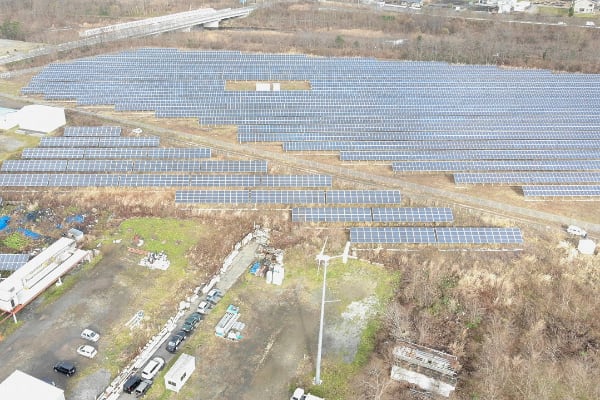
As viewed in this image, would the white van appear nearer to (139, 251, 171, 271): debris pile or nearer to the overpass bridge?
(139, 251, 171, 271): debris pile

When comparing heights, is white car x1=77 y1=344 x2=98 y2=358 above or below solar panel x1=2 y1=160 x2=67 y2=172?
below

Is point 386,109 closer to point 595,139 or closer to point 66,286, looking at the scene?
point 595,139

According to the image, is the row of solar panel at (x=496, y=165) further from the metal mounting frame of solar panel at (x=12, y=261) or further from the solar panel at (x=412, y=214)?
the metal mounting frame of solar panel at (x=12, y=261)

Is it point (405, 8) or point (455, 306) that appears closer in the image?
point (455, 306)

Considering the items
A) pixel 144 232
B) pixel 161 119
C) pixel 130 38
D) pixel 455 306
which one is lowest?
pixel 455 306

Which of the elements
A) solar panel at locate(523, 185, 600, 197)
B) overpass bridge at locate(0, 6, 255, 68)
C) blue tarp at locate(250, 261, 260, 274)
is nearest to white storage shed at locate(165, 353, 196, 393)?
blue tarp at locate(250, 261, 260, 274)

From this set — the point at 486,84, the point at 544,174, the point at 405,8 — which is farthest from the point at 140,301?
the point at 405,8

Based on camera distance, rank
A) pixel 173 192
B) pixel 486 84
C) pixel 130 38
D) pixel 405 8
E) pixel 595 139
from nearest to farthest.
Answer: pixel 173 192 → pixel 595 139 → pixel 486 84 → pixel 130 38 → pixel 405 8

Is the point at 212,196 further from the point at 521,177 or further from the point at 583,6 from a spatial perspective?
the point at 583,6
